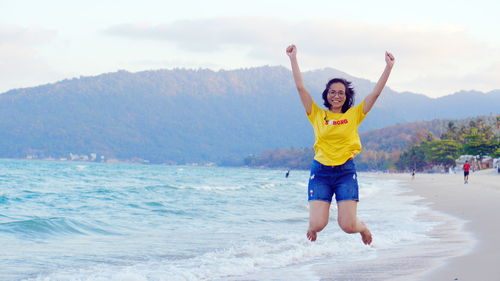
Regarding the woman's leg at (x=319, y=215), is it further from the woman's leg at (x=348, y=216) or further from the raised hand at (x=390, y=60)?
the raised hand at (x=390, y=60)

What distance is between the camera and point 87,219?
1484cm

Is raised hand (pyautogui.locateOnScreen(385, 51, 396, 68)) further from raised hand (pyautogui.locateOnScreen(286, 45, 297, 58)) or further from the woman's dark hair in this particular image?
raised hand (pyautogui.locateOnScreen(286, 45, 297, 58))

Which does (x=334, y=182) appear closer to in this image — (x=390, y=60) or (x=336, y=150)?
(x=336, y=150)

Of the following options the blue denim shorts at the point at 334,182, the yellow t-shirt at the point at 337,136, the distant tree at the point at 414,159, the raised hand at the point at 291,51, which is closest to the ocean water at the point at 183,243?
the blue denim shorts at the point at 334,182

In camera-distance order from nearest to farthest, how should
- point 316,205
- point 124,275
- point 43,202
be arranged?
point 316,205 → point 124,275 → point 43,202

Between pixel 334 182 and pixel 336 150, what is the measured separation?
0.94ft

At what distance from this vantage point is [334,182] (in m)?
5.67

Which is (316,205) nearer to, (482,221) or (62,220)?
(482,221)

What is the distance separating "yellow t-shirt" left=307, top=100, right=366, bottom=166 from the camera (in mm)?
5543

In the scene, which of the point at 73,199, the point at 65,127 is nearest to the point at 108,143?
the point at 65,127

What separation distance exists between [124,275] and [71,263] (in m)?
1.54

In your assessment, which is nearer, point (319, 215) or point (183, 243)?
point (319, 215)

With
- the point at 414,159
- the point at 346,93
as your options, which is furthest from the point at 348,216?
the point at 414,159

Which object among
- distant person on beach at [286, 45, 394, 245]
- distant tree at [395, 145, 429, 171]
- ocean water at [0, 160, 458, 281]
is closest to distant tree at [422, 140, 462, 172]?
distant tree at [395, 145, 429, 171]
